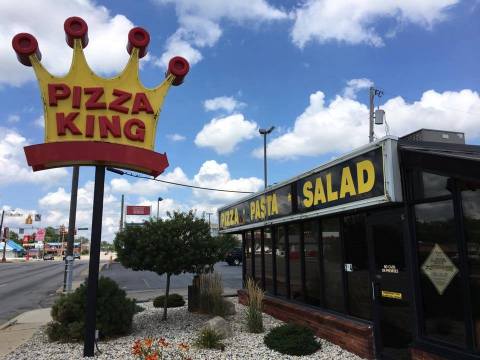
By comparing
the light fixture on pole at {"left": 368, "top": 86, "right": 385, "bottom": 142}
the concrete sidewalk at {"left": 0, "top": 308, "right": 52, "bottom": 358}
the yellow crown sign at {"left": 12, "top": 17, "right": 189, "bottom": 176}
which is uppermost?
the light fixture on pole at {"left": 368, "top": 86, "right": 385, "bottom": 142}

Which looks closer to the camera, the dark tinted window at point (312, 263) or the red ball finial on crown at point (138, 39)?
the red ball finial on crown at point (138, 39)

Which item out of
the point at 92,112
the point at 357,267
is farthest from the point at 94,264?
the point at 357,267

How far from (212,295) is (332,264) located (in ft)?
11.8

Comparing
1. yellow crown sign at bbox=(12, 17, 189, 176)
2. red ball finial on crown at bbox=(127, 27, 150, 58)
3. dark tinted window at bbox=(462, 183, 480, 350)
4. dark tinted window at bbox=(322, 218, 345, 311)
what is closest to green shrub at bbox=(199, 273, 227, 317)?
dark tinted window at bbox=(322, 218, 345, 311)

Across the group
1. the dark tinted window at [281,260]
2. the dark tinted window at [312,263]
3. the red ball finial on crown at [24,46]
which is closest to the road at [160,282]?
the dark tinted window at [281,260]

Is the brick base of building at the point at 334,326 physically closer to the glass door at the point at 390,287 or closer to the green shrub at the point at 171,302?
the glass door at the point at 390,287

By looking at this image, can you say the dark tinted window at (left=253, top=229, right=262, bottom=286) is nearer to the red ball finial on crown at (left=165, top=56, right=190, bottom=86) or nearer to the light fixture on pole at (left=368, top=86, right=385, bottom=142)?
the red ball finial on crown at (left=165, top=56, right=190, bottom=86)

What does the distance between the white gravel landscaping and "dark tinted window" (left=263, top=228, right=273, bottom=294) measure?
4.00 ft

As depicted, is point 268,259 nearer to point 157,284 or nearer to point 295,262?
point 295,262

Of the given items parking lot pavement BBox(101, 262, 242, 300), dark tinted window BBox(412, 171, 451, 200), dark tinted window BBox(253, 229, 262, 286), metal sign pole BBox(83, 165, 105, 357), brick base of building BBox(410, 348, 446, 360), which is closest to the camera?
brick base of building BBox(410, 348, 446, 360)

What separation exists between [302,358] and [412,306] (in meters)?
1.91

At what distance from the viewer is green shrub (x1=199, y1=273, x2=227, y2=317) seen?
10.2 m

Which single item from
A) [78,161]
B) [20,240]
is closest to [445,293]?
[78,161]

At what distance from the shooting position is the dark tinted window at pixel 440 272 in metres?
5.18
